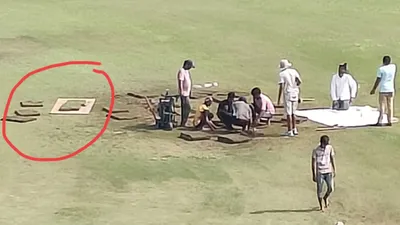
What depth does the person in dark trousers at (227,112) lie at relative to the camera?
66.6 ft

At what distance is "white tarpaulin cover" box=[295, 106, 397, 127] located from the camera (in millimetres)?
21312

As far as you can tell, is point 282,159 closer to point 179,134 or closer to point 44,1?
point 179,134

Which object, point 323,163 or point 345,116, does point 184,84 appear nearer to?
point 345,116

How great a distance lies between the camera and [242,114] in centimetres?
2019

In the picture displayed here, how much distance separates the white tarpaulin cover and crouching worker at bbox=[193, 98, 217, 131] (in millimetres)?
2738

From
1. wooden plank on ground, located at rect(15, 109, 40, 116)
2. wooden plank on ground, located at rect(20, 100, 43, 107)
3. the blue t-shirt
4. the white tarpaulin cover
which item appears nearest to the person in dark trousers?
the white tarpaulin cover

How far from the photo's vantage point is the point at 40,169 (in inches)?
703

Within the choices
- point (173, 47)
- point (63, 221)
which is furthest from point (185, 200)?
point (173, 47)

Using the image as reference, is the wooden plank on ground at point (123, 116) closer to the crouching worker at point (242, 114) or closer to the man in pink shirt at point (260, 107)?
the crouching worker at point (242, 114)

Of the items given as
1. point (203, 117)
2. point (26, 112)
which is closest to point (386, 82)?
point (203, 117)

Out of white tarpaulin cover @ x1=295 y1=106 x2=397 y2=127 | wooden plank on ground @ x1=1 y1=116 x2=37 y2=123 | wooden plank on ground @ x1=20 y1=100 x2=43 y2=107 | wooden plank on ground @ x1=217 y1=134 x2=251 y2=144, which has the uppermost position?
wooden plank on ground @ x1=20 y1=100 x2=43 y2=107

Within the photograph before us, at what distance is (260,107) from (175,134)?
210 centimetres

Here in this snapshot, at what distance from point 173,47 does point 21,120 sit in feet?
35.2

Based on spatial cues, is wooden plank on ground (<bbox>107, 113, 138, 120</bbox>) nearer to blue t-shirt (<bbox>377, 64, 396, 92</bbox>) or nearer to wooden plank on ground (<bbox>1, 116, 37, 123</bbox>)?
wooden plank on ground (<bbox>1, 116, 37, 123</bbox>)
